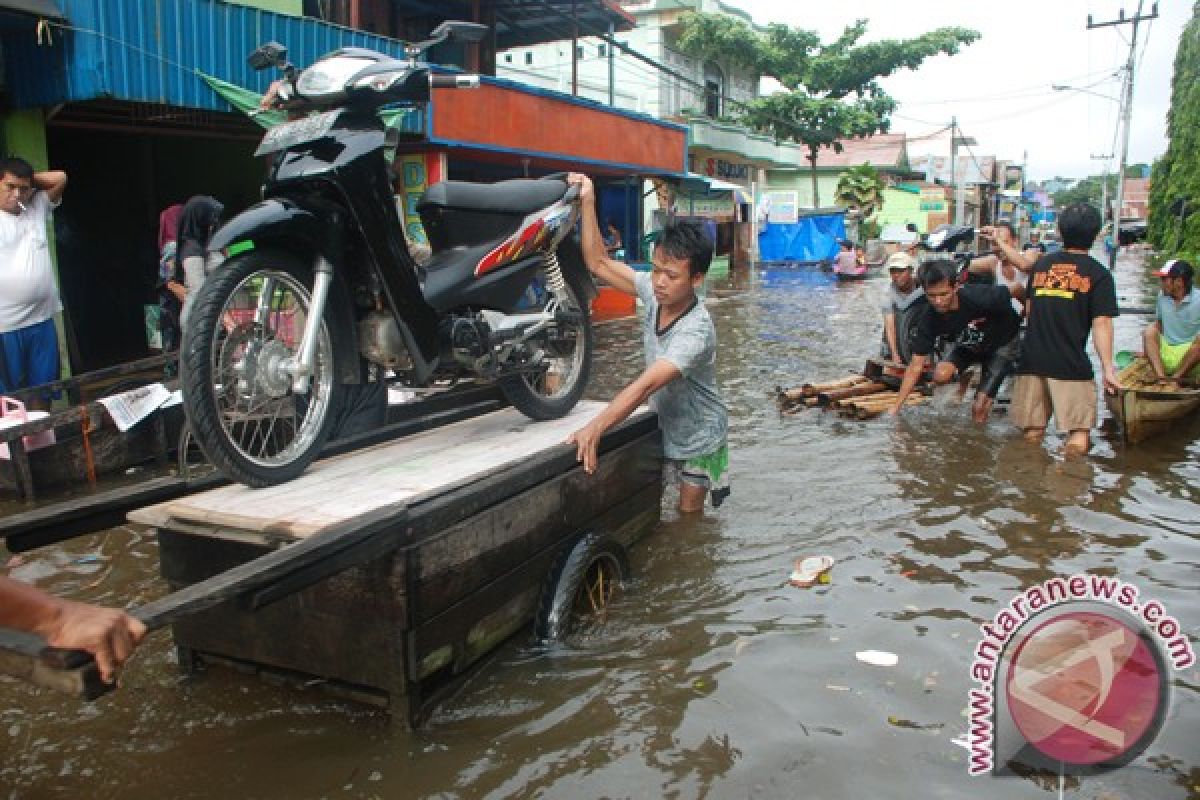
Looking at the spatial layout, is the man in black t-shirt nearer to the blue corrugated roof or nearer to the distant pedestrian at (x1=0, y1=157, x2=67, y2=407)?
the distant pedestrian at (x1=0, y1=157, x2=67, y2=407)

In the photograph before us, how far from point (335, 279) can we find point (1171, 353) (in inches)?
282

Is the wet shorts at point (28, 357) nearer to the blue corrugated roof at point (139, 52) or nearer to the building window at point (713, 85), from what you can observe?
the blue corrugated roof at point (139, 52)

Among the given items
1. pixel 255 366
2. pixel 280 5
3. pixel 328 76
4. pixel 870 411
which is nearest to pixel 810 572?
pixel 255 366

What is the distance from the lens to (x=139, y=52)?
7.76 m

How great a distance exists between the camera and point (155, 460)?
6137mm

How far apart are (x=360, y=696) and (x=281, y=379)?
1.14m

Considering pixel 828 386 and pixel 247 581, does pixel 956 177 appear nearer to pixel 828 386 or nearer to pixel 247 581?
pixel 828 386

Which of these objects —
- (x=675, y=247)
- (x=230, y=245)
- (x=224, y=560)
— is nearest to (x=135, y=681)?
(x=224, y=560)

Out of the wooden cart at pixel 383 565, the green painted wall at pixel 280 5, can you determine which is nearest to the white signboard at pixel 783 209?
the green painted wall at pixel 280 5

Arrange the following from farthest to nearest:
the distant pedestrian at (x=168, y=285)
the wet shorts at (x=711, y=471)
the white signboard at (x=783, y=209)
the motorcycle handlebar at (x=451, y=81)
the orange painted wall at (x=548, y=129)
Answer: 1. the white signboard at (x=783, y=209)
2. the orange painted wall at (x=548, y=129)
3. the distant pedestrian at (x=168, y=285)
4. the wet shorts at (x=711, y=471)
5. the motorcycle handlebar at (x=451, y=81)

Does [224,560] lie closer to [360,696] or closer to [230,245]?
[360,696]

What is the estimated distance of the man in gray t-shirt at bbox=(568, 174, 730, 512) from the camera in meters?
3.99

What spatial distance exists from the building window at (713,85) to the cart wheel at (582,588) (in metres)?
33.1

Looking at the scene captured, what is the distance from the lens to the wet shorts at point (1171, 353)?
7.48 meters
